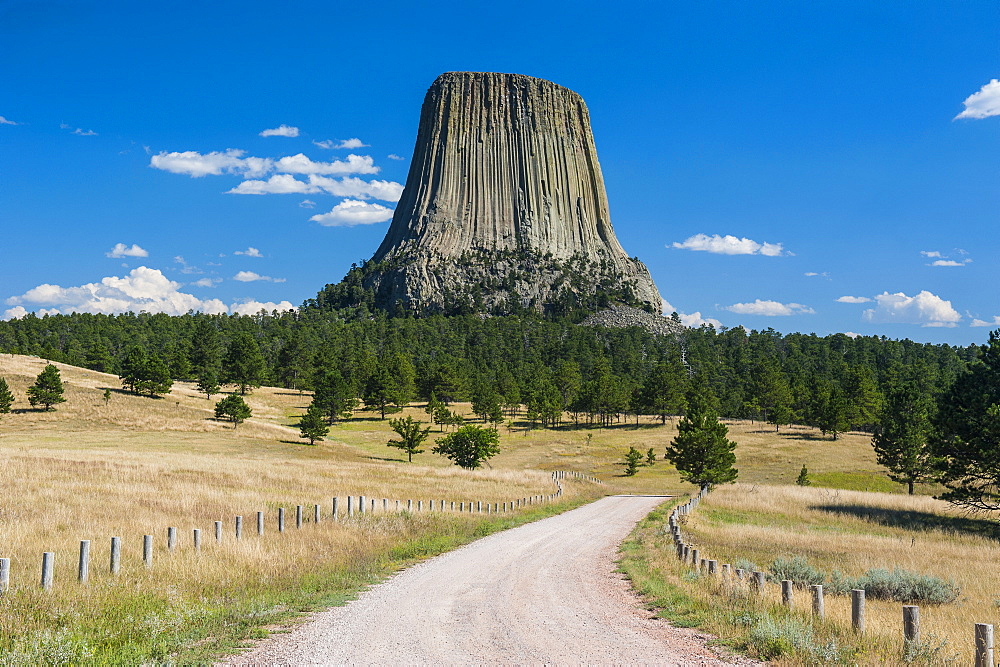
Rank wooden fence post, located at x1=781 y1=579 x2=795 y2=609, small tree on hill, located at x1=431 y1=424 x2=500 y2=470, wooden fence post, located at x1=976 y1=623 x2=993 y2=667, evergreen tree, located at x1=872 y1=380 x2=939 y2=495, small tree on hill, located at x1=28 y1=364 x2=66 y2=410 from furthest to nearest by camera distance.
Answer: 1. small tree on hill, located at x1=28 y1=364 x2=66 y2=410
2. small tree on hill, located at x1=431 y1=424 x2=500 y2=470
3. evergreen tree, located at x1=872 y1=380 x2=939 y2=495
4. wooden fence post, located at x1=781 y1=579 x2=795 y2=609
5. wooden fence post, located at x1=976 y1=623 x2=993 y2=667

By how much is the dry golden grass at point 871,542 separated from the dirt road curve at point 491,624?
3141 mm

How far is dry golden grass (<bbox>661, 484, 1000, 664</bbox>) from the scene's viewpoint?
12911 millimetres

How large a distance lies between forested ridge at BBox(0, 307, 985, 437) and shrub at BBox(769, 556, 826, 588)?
7660cm

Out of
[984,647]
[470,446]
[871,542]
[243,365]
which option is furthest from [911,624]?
[243,365]

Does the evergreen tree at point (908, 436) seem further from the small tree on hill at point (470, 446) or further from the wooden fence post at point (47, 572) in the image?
the wooden fence post at point (47, 572)

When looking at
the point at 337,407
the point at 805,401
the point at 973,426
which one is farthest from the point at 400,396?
the point at 973,426

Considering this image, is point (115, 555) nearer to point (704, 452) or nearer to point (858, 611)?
point (858, 611)

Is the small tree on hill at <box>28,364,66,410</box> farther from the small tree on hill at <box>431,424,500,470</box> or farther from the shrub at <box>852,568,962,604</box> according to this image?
the shrub at <box>852,568,962,604</box>

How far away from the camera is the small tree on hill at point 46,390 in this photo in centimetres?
6906

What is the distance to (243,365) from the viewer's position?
10294 centimetres

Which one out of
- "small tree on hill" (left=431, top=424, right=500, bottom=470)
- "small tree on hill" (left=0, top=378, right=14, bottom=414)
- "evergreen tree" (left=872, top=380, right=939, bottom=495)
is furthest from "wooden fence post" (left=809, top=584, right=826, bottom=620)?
"small tree on hill" (left=0, top=378, right=14, bottom=414)

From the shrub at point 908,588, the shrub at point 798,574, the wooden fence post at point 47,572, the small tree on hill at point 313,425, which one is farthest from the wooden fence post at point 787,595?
the small tree on hill at point 313,425

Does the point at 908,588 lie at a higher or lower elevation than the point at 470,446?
higher

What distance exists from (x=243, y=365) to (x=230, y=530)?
294ft
